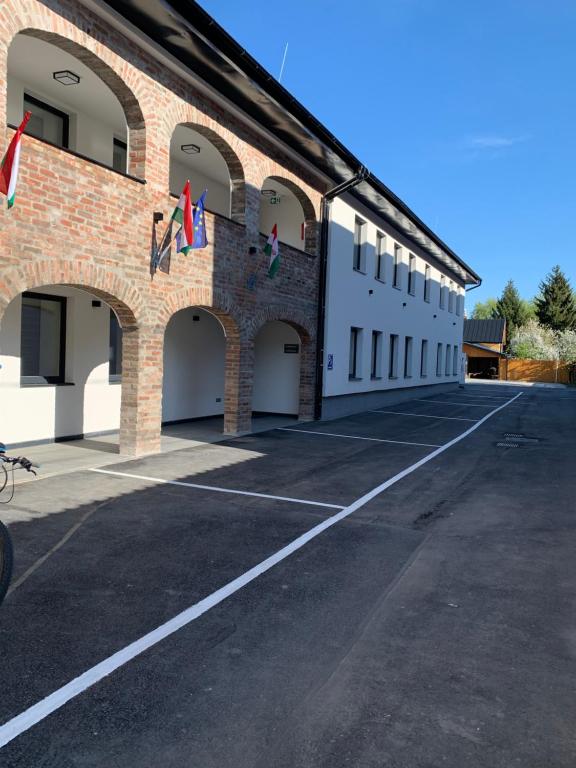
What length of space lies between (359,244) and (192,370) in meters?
7.80

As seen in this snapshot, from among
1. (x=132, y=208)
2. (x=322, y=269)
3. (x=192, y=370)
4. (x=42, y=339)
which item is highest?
(x=322, y=269)

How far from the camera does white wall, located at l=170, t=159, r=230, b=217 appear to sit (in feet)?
47.2

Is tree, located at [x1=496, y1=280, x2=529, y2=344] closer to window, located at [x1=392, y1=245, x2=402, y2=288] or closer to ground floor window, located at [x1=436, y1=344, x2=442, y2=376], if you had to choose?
ground floor window, located at [x1=436, y1=344, x2=442, y2=376]

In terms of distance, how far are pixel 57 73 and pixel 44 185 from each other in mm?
2627

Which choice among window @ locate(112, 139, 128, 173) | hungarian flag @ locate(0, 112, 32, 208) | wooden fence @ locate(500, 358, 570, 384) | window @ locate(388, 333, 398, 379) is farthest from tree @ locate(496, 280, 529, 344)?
hungarian flag @ locate(0, 112, 32, 208)

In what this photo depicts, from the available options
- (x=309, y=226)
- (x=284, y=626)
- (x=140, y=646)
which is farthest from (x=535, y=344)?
(x=140, y=646)

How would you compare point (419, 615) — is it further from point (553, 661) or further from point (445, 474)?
point (445, 474)

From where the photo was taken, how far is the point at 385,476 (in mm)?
9953

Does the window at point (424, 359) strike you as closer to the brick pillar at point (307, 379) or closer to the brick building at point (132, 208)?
the brick pillar at point (307, 379)

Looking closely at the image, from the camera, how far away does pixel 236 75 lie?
10781 millimetres

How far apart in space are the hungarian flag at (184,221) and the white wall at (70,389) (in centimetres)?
262

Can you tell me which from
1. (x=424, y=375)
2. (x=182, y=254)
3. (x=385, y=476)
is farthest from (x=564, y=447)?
(x=424, y=375)

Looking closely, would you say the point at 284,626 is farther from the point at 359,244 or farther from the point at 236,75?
the point at 359,244

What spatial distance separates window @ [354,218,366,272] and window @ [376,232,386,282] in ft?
6.29
